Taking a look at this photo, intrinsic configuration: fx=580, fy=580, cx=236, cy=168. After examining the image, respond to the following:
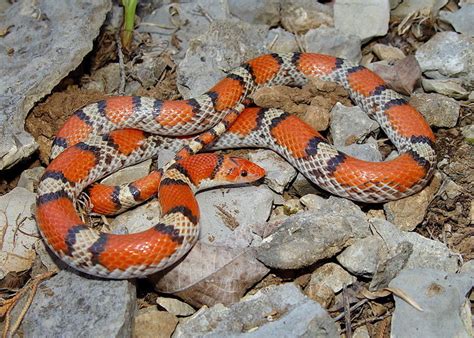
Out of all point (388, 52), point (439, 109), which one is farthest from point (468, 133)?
point (388, 52)

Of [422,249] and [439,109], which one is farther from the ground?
[439,109]

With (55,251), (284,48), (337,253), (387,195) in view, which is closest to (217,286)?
(337,253)

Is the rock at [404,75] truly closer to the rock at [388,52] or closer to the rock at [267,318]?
the rock at [388,52]

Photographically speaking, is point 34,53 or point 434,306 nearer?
point 434,306

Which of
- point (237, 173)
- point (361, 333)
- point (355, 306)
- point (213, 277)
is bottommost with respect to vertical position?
point (361, 333)

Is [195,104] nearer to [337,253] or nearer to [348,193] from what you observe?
[348,193]

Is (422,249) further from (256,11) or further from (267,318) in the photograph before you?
(256,11)

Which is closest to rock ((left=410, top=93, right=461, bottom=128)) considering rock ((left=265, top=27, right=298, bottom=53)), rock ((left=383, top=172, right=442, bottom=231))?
rock ((left=383, top=172, right=442, bottom=231))
